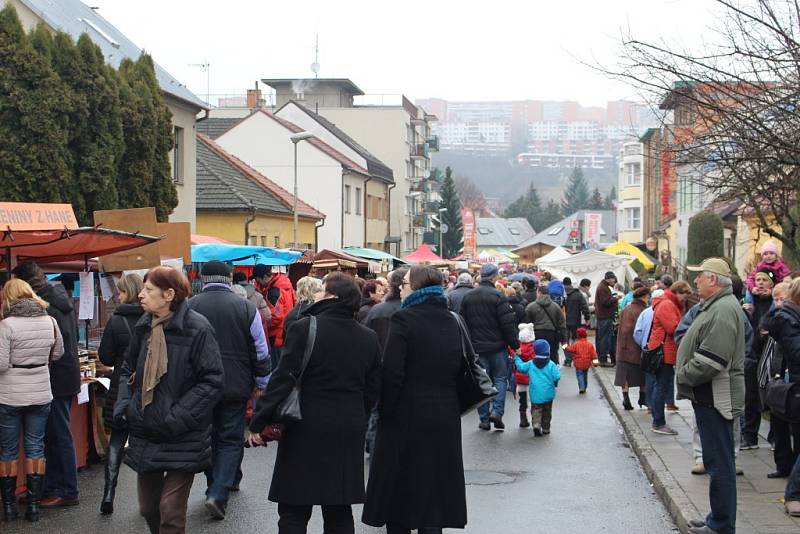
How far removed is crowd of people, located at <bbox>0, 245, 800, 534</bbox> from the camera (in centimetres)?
592

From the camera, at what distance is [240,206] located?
113 ft

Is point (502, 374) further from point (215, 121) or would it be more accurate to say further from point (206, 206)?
point (215, 121)

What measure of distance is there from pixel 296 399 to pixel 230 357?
2.77 metres

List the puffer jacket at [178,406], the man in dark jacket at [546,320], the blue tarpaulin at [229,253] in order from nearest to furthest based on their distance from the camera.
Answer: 1. the puffer jacket at [178,406]
2. the blue tarpaulin at [229,253]
3. the man in dark jacket at [546,320]

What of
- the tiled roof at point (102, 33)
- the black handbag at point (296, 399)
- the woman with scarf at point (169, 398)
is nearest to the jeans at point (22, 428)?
the woman with scarf at point (169, 398)

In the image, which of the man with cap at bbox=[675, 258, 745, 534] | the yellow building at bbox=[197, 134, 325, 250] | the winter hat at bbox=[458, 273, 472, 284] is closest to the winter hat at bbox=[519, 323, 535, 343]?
the winter hat at bbox=[458, 273, 472, 284]

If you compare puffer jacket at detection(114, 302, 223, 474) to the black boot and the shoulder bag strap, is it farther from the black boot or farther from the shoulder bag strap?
the black boot

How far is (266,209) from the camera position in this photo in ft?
119

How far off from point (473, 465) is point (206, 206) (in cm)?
2508

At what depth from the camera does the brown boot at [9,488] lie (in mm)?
8211

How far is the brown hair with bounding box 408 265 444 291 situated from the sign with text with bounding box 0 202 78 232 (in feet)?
12.3

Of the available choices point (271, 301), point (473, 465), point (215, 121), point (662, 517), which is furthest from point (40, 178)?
point (215, 121)

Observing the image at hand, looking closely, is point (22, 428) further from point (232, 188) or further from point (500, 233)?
point (500, 233)

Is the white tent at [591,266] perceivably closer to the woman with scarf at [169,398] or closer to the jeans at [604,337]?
the jeans at [604,337]
